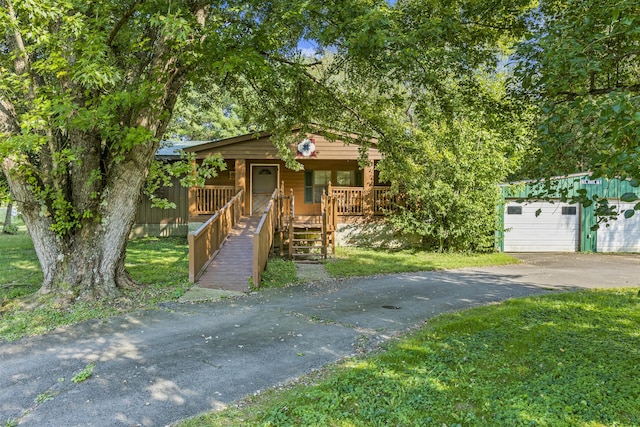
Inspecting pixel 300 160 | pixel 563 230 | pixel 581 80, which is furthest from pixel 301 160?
pixel 581 80

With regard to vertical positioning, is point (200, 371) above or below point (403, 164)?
below

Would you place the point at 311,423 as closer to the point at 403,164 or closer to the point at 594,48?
the point at 594,48

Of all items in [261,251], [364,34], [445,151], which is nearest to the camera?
[364,34]

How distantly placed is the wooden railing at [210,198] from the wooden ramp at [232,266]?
11.0 ft

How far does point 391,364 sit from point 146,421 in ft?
7.78

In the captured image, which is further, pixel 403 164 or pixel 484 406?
pixel 403 164

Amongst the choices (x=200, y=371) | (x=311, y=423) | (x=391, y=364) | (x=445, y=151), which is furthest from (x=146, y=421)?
(x=445, y=151)

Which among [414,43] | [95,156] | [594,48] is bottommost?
[95,156]

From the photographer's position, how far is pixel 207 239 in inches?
359

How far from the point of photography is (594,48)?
387 cm

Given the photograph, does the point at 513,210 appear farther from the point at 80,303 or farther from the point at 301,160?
the point at 80,303

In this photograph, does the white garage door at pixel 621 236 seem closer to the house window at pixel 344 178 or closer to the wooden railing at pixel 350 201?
the wooden railing at pixel 350 201

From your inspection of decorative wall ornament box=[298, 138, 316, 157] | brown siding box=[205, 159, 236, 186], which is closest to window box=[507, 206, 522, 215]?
decorative wall ornament box=[298, 138, 316, 157]

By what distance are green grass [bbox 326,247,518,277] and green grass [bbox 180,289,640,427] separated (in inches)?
180
